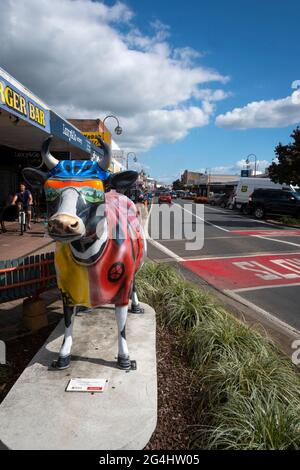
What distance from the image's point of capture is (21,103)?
8.58 m

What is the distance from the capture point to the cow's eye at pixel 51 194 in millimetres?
2721

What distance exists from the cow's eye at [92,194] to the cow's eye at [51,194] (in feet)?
0.67

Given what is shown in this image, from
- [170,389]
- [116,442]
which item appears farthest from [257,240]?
[116,442]

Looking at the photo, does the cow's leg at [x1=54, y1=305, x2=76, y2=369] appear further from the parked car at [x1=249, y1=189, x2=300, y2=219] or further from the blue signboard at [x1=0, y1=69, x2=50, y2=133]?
the parked car at [x1=249, y1=189, x2=300, y2=219]

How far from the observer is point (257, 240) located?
14109 millimetres

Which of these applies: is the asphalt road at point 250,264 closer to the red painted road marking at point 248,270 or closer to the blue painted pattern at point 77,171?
the red painted road marking at point 248,270

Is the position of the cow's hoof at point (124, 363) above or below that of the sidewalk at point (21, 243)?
above

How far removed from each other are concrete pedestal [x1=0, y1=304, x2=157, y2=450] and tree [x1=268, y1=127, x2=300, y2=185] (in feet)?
57.6

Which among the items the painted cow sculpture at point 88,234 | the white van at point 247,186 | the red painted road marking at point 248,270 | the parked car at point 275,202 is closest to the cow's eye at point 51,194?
the painted cow sculpture at point 88,234

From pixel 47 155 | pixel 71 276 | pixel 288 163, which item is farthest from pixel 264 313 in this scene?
pixel 288 163

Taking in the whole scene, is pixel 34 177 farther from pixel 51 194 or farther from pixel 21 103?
pixel 21 103

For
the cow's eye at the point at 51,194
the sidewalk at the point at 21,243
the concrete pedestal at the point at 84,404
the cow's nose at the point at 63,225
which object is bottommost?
the sidewalk at the point at 21,243

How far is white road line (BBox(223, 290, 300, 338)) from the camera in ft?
17.6
